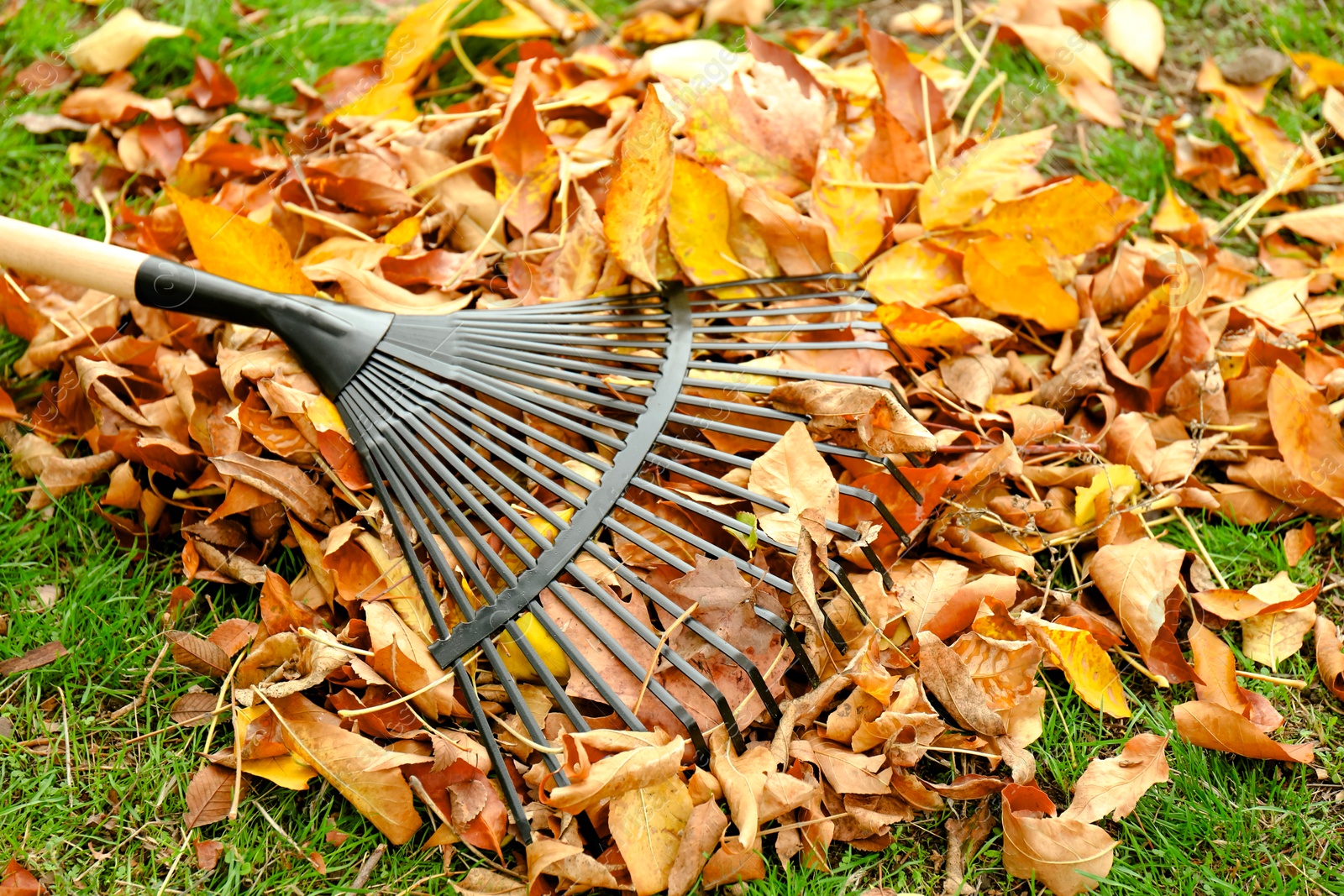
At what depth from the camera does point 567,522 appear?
1332 mm

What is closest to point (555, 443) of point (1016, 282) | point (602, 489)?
point (602, 489)

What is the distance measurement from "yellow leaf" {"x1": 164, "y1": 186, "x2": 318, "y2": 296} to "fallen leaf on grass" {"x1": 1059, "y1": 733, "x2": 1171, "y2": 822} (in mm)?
1332

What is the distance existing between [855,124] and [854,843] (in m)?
1.29

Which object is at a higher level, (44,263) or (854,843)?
(44,263)

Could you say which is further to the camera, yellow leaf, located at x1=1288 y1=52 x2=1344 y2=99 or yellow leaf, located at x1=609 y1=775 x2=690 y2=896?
yellow leaf, located at x1=1288 y1=52 x2=1344 y2=99

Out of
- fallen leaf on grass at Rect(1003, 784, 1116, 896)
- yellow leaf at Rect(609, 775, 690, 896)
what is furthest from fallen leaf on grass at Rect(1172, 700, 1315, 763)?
yellow leaf at Rect(609, 775, 690, 896)

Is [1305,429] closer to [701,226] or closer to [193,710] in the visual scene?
[701,226]

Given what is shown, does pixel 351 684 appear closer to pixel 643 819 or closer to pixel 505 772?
pixel 505 772

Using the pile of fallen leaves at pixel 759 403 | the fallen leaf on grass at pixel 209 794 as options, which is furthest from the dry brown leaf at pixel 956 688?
the fallen leaf on grass at pixel 209 794

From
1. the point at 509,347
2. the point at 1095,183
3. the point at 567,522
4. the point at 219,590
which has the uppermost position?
the point at 1095,183

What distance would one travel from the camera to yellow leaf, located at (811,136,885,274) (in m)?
1.62

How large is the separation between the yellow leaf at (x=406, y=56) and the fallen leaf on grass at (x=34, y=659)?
3.48 ft

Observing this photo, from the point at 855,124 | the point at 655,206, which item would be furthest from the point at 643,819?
the point at 855,124

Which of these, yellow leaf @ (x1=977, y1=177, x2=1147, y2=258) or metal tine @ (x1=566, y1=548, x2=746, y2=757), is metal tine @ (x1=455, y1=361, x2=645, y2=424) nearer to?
metal tine @ (x1=566, y1=548, x2=746, y2=757)
